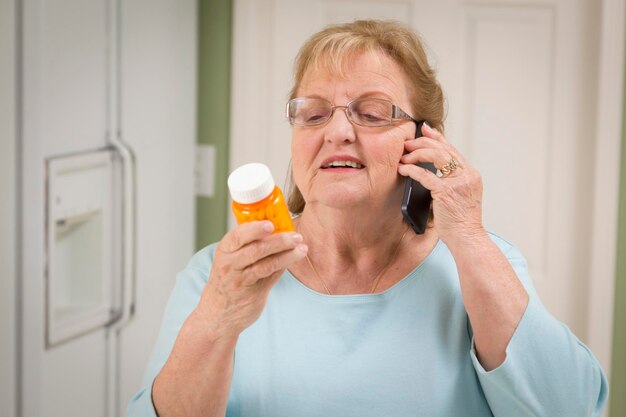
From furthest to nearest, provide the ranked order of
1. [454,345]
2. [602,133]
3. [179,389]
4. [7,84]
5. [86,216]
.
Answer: [602,133] < [86,216] < [7,84] < [454,345] < [179,389]

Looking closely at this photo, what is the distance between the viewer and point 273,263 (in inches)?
41.1

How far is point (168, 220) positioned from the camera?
246 centimetres

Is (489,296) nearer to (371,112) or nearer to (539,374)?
(539,374)

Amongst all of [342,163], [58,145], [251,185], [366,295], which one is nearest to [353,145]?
[342,163]

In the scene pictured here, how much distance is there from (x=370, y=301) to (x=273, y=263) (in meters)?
0.30

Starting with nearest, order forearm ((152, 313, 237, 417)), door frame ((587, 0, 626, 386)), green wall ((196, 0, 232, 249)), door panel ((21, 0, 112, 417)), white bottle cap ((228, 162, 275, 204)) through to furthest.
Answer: white bottle cap ((228, 162, 275, 204)) → forearm ((152, 313, 237, 417)) → door panel ((21, 0, 112, 417)) → door frame ((587, 0, 626, 386)) → green wall ((196, 0, 232, 249))

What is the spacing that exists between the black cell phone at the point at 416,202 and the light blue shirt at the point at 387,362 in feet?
0.31

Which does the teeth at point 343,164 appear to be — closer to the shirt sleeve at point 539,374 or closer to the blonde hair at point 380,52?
the blonde hair at point 380,52

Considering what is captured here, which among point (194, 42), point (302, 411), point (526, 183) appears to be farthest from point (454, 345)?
point (194, 42)

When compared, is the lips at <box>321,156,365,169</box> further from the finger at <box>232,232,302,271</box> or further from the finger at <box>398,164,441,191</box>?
the finger at <box>232,232,302,271</box>

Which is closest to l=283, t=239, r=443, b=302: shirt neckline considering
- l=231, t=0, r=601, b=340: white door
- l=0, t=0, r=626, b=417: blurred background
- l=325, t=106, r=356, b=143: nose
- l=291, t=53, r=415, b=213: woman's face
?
l=291, t=53, r=415, b=213: woman's face

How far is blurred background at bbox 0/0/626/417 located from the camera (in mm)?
2043

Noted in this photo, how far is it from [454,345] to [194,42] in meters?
1.62

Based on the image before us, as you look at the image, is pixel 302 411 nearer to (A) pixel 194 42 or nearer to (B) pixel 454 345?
(B) pixel 454 345
